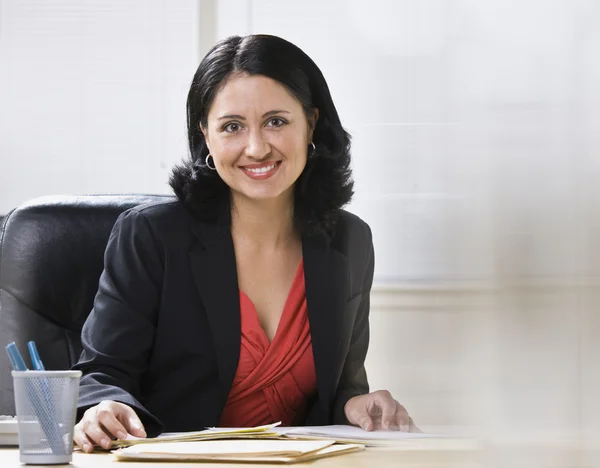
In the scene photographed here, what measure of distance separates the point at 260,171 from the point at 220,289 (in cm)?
21

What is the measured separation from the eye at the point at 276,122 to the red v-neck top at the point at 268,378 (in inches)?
11.7

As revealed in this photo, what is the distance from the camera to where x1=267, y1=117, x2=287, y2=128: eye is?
1.51 meters

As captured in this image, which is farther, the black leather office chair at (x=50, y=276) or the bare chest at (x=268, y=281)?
the black leather office chair at (x=50, y=276)

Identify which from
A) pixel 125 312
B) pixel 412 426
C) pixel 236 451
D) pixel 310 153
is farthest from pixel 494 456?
pixel 310 153

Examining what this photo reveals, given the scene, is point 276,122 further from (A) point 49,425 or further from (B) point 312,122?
(A) point 49,425

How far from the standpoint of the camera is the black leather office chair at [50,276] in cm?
167

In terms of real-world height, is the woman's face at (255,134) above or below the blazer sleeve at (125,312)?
above

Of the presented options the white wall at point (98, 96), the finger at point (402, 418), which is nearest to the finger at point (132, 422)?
the finger at point (402, 418)

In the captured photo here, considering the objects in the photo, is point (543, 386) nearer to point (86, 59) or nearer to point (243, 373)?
point (243, 373)

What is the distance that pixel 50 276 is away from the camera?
1.69 m

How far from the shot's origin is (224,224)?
1.55 metres

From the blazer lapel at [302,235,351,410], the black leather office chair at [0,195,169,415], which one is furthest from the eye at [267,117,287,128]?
the black leather office chair at [0,195,169,415]

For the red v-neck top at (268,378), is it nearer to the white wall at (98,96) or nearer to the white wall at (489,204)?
the white wall at (489,204)

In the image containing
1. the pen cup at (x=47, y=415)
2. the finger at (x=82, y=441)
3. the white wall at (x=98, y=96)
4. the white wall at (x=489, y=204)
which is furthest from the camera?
the white wall at (x=98, y=96)
